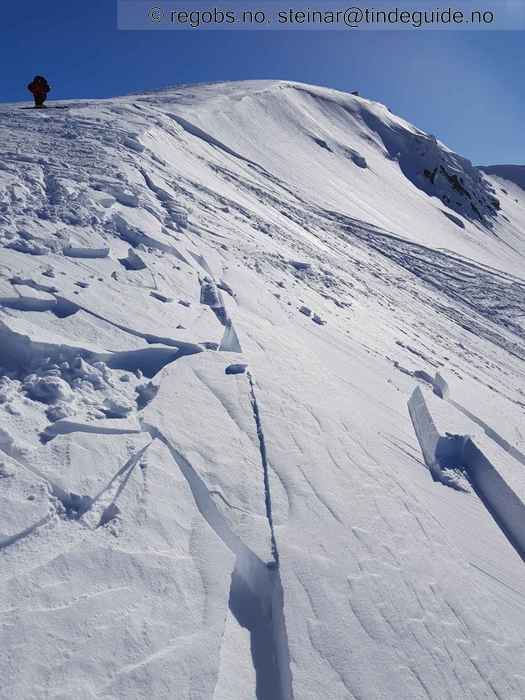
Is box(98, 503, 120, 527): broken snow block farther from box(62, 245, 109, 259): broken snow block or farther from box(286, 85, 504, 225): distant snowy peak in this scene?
box(286, 85, 504, 225): distant snowy peak

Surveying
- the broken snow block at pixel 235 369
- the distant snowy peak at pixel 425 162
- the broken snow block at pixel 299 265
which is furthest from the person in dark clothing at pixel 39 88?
the distant snowy peak at pixel 425 162

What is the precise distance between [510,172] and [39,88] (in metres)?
47.6

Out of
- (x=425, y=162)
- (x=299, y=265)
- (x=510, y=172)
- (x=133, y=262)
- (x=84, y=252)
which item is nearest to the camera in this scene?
(x=84, y=252)

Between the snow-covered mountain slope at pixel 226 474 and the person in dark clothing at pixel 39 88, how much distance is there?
19.8 feet

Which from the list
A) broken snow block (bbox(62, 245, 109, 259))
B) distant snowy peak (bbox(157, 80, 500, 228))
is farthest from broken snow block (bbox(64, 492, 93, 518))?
distant snowy peak (bbox(157, 80, 500, 228))

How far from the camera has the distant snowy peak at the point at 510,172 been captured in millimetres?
46188

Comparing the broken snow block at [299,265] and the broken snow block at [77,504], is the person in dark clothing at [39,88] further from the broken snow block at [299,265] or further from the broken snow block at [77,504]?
the broken snow block at [77,504]

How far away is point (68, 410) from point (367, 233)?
10.6 meters

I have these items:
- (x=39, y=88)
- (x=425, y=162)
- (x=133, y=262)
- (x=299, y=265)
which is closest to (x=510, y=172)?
(x=425, y=162)

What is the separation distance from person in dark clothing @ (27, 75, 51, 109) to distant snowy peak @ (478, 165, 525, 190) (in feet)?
142

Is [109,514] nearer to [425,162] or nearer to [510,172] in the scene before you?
[425,162]

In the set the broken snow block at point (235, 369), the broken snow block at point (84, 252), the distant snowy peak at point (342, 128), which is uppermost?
the distant snowy peak at point (342, 128)

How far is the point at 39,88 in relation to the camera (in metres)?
11.9

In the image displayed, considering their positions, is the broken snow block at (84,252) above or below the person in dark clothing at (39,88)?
below
